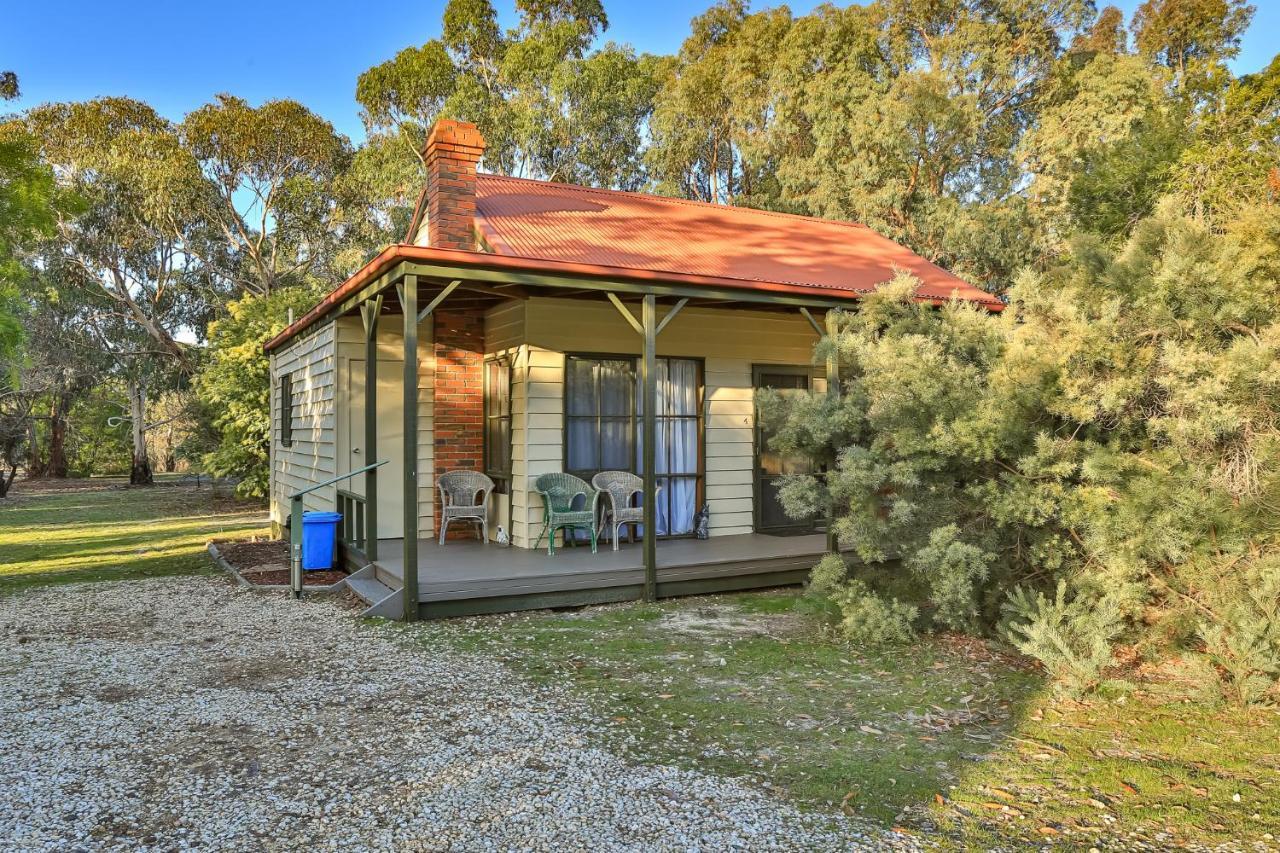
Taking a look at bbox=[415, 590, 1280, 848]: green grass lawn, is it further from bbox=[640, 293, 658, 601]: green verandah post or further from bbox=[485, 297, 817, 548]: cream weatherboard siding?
bbox=[485, 297, 817, 548]: cream weatherboard siding

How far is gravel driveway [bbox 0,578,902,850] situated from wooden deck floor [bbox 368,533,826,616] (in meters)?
0.84

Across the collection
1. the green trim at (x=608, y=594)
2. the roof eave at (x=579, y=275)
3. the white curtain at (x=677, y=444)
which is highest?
the roof eave at (x=579, y=275)

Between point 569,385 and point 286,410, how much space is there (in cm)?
548

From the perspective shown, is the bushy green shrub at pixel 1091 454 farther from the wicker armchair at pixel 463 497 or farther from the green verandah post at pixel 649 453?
the wicker armchair at pixel 463 497

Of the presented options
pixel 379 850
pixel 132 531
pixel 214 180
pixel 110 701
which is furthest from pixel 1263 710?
pixel 214 180

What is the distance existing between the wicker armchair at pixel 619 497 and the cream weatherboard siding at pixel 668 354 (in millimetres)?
467

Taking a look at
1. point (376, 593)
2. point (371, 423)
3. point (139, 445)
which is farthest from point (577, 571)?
point (139, 445)

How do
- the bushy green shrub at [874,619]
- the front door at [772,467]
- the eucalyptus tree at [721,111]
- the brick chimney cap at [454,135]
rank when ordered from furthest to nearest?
1. the eucalyptus tree at [721,111]
2. the front door at [772,467]
3. the brick chimney cap at [454,135]
4. the bushy green shrub at [874,619]

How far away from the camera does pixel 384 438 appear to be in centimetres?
862

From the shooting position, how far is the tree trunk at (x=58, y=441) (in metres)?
24.6

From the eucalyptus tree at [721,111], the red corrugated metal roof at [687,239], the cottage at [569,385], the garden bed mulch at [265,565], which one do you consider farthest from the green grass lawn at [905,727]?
the eucalyptus tree at [721,111]

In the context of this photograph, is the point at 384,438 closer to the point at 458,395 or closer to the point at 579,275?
the point at 458,395

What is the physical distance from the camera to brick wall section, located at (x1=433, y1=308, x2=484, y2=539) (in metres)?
8.80

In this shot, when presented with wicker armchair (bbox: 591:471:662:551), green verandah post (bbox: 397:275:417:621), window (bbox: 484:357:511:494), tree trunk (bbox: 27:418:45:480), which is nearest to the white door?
window (bbox: 484:357:511:494)
